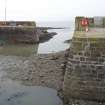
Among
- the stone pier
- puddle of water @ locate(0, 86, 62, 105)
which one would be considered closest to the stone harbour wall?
the stone pier

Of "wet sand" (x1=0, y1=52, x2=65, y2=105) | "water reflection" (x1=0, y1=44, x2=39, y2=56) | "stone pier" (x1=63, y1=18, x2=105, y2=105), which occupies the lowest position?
"water reflection" (x1=0, y1=44, x2=39, y2=56)

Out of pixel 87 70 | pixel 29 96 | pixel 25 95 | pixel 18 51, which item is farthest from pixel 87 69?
pixel 18 51

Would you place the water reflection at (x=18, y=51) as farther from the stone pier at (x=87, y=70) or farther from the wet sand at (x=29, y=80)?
the stone pier at (x=87, y=70)

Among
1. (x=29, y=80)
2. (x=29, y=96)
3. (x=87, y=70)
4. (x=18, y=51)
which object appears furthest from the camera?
(x=18, y=51)

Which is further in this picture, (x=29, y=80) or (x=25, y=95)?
(x=29, y=80)

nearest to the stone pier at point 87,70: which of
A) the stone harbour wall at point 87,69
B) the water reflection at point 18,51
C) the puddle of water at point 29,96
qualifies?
the stone harbour wall at point 87,69

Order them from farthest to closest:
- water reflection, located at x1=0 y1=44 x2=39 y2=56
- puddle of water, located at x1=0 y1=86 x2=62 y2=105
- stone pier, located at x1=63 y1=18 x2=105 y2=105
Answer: water reflection, located at x1=0 y1=44 x2=39 y2=56 < puddle of water, located at x1=0 y1=86 x2=62 y2=105 < stone pier, located at x1=63 y1=18 x2=105 y2=105

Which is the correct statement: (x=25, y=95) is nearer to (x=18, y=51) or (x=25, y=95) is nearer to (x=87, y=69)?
(x=87, y=69)

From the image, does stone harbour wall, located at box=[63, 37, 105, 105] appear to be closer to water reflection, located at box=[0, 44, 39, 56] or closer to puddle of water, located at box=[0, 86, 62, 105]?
puddle of water, located at box=[0, 86, 62, 105]

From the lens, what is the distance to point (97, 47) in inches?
343

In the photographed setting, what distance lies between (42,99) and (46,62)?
647cm

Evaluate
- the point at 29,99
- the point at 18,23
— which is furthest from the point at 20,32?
the point at 29,99

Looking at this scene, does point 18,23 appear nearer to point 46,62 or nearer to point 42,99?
point 46,62

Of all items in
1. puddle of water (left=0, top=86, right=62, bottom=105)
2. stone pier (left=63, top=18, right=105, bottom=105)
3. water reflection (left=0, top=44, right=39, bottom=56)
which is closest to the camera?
stone pier (left=63, top=18, right=105, bottom=105)
